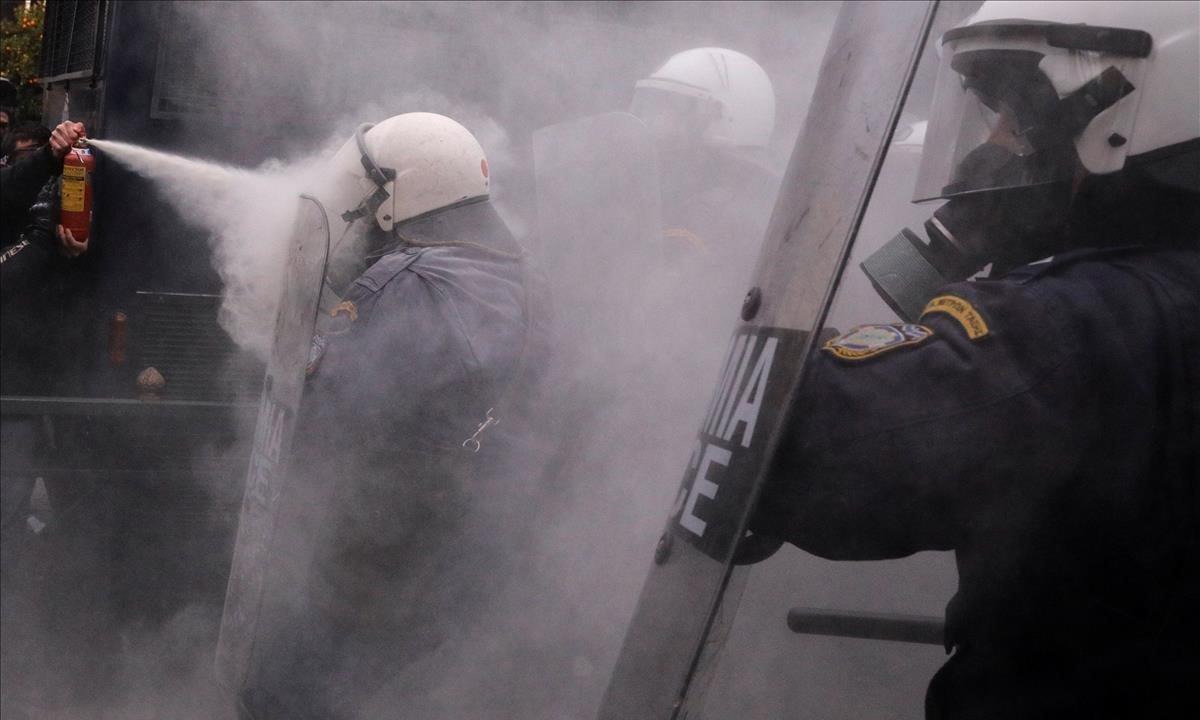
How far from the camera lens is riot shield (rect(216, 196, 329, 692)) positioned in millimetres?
2215

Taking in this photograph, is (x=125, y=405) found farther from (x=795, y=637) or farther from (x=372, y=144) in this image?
(x=795, y=637)

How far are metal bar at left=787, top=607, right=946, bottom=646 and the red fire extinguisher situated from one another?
280cm

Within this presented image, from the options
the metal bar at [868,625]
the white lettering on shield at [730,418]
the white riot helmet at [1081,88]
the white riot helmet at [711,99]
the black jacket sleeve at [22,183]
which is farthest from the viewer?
the black jacket sleeve at [22,183]

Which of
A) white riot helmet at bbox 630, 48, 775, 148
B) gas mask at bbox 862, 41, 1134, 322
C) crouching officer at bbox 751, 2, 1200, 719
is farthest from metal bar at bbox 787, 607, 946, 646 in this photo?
white riot helmet at bbox 630, 48, 775, 148

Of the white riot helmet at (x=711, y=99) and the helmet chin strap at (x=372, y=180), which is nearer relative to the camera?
the helmet chin strap at (x=372, y=180)

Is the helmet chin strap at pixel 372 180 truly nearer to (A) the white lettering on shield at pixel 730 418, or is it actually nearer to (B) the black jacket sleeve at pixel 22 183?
(A) the white lettering on shield at pixel 730 418

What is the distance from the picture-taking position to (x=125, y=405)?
3.55 meters

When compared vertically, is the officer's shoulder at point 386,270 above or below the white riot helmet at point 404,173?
below

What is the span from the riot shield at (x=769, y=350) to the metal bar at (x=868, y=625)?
1.90ft

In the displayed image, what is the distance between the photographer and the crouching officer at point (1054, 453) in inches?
46.8

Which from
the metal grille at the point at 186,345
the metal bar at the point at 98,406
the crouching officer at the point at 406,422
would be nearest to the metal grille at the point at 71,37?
the metal grille at the point at 186,345

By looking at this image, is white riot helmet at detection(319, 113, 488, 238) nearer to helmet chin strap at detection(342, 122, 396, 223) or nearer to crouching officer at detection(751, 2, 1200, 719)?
helmet chin strap at detection(342, 122, 396, 223)

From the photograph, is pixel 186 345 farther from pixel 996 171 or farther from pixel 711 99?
pixel 996 171

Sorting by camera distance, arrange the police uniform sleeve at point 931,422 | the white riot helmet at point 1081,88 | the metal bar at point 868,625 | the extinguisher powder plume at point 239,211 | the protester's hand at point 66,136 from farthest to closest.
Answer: the protester's hand at point 66,136 → the extinguisher powder plume at point 239,211 → the metal bar at point 868,625 → the white riot helmet at point 1081,88 → the police uniform sleeve at point 931,422
